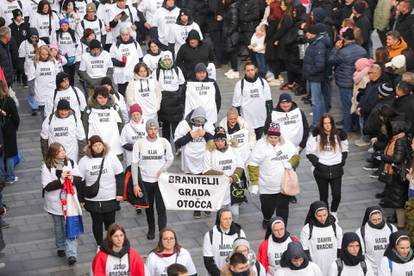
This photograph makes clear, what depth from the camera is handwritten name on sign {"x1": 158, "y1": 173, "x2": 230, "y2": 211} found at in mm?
15797

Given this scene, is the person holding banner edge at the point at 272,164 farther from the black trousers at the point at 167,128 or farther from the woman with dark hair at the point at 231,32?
the woman with dark hair at the point at 231,32

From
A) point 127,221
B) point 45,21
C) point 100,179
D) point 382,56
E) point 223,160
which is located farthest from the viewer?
point 45,21

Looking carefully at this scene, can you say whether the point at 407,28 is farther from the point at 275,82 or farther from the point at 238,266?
the point at 238,266

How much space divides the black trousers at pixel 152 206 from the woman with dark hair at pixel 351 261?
12.2ft

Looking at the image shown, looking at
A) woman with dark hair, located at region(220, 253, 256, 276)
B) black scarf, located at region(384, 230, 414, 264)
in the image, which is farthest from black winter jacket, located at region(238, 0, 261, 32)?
woman with dark hair, located at region(220, 253, 256, 276)

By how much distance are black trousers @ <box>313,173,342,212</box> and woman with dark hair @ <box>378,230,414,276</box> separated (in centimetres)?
314

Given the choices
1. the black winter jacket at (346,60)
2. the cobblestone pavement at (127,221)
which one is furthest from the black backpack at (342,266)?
the black winter jacket at (346,60)

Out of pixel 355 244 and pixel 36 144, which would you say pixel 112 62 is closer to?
pixel 36 144

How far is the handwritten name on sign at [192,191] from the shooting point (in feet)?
51.8

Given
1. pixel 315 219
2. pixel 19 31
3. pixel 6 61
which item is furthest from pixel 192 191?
pixel 19 31

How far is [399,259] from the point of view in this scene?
1314cm

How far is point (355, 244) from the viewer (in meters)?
12.9

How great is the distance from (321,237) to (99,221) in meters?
3.29

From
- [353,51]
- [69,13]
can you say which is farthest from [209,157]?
[69,13]
